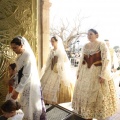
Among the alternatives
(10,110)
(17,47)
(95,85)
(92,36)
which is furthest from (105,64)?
(10,110)

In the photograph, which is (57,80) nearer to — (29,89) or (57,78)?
(57,78)

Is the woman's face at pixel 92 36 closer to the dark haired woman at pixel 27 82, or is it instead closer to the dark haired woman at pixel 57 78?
the dark haired woman at pixel 57 78

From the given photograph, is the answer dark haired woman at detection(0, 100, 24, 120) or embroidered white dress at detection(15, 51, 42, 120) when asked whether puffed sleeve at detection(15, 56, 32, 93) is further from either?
dark haired woman at detection(0, 100, 24, 120)

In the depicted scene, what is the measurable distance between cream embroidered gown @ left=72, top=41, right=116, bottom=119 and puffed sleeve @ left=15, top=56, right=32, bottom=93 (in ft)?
3.65

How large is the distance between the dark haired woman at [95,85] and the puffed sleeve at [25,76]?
3.66 feet

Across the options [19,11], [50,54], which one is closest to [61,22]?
[50,54]

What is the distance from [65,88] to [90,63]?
0.94 meters

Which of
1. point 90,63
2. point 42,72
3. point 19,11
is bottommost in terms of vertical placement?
point 42,72

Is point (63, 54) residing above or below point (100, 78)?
above

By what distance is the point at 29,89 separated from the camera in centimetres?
255

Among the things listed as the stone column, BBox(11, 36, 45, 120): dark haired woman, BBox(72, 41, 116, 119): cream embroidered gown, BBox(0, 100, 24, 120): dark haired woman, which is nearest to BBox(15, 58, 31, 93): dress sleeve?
BBox(11, 36, 45, 120): dark haired woman

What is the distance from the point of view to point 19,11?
3.78 metres

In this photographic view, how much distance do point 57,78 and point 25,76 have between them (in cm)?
167

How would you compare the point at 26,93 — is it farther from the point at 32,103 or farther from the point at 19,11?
the point at 19,11
